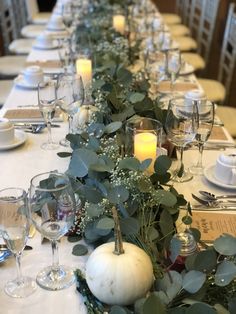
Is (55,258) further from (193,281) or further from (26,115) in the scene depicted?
(26,115)

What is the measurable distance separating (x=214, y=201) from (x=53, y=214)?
50 cm

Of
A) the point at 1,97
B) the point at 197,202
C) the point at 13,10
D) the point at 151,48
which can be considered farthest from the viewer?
the point at 13,10

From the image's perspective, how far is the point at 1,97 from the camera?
2.83 meters

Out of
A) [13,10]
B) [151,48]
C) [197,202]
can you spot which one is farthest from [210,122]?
[13,10]

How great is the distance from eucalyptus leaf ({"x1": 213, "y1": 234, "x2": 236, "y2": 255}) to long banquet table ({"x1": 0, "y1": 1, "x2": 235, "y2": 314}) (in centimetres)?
26

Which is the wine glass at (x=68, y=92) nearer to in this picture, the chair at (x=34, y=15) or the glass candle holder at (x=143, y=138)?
the glass candle holder at (x=143, y=138)

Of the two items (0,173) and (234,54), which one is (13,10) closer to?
(234,54)

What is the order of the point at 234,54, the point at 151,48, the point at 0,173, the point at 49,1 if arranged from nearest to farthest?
1. the point at 0,173
2. the point at 151,48
3. the point at 234,54
4. the point at 49,1

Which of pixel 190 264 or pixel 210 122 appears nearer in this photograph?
pixel 190 264

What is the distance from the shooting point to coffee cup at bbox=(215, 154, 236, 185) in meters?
1.31

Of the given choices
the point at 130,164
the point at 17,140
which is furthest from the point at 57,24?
the point at 130,164

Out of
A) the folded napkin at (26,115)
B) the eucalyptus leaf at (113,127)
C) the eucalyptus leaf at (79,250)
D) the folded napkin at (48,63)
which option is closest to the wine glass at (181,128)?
the eucalyptus leaf at (113,127)

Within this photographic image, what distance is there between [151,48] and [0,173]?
4.84ft

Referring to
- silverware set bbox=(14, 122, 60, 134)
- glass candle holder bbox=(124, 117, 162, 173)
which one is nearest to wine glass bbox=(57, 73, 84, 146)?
silverware set bbox=(14, 122, 60, 134)
